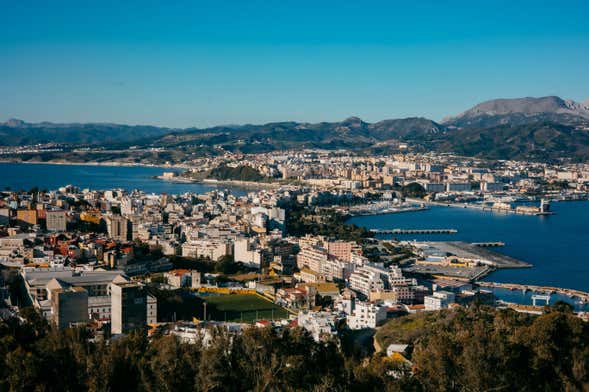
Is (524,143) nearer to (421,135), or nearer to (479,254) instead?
(421,135)

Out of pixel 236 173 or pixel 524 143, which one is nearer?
pixel 236 173

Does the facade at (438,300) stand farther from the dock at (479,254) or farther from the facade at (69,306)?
the facade at (69,306)

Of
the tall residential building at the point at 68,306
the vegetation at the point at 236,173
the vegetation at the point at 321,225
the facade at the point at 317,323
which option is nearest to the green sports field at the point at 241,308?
the facade at the point at 317,323

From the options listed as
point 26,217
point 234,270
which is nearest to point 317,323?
point 234,270

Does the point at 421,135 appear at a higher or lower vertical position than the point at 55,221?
higher

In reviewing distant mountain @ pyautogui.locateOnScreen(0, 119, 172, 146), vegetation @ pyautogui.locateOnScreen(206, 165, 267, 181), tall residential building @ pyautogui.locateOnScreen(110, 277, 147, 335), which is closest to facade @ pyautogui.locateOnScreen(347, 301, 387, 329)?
tall residential building @ pyautogui.locateOnScreen(110, 277, 147, 335)

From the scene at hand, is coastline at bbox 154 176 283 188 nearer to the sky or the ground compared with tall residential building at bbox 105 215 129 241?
nearer to the ground

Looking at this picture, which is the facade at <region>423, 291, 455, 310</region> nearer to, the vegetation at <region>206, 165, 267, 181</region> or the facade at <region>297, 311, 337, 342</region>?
the facade at <region>297, 311, 337, 342</region>
